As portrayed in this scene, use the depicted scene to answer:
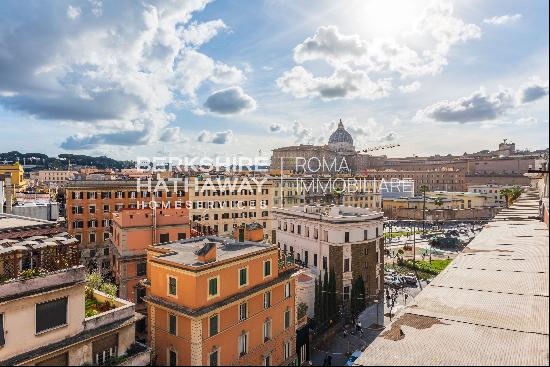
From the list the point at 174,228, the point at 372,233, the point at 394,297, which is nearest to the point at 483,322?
the point at 174,228

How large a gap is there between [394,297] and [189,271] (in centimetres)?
2993

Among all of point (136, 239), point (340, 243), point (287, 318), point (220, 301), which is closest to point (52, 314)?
point (220, 301)

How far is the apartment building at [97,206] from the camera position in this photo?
50500 mm

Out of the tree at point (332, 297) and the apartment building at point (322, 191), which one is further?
the apartment building at point (322, 191)

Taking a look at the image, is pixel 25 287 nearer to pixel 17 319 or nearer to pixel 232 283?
pixel 17 319

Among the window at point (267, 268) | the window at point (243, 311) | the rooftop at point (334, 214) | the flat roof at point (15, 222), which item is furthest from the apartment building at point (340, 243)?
the flat roof at point (15, 222)

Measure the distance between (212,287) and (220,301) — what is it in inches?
26.5

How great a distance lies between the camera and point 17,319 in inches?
543

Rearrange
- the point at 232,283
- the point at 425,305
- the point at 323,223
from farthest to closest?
Answer: the point at 323,223, the point at 232,283, the point at 425,305

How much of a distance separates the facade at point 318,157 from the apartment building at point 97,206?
103 m

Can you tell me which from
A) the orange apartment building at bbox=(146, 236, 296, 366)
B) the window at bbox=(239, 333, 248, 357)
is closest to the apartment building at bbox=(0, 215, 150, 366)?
the orange apartment building at bbox=(146, 236, 296, 366)

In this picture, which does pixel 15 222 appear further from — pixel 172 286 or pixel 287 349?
pixel 287 349

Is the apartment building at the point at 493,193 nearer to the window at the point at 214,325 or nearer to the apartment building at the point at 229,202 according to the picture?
the apartment building at the point at 229,202

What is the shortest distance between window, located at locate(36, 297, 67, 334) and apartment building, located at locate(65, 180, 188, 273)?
119 feet
